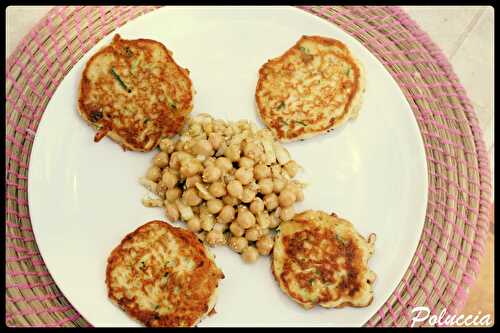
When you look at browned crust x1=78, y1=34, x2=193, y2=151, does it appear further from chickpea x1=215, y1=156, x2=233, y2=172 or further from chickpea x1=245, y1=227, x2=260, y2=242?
chickpea x1=245, y1=227, x2=260, y2=242

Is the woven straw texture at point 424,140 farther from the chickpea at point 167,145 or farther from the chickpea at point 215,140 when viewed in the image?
the chickpea at point 215,140

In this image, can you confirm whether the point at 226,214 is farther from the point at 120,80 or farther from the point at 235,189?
the point at 120,80

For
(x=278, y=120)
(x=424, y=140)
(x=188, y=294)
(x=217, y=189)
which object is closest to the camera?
(x=188, y=294)

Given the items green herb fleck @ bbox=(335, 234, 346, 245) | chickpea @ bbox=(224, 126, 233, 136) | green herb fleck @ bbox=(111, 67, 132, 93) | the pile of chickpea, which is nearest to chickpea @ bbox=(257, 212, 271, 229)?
the pile of chickpea

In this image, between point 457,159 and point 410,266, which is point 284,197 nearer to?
point 410,266

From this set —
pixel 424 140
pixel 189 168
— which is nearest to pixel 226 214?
pixel 189 168

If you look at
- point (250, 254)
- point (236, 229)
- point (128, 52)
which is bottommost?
point (250, 254)

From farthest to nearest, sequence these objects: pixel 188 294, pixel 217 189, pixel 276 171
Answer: pixel 276 171 → pixel 217 189 → pixel 188 294
